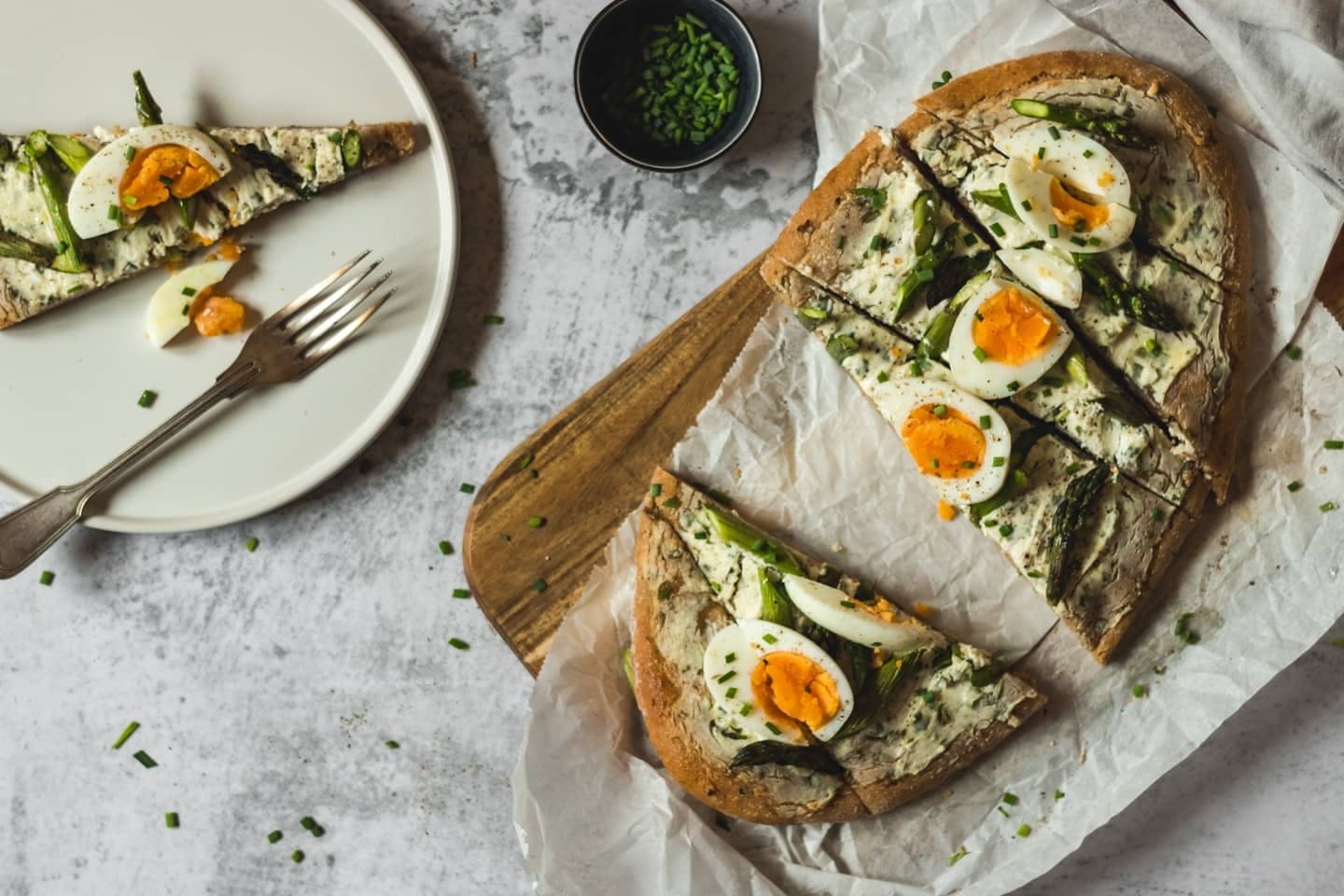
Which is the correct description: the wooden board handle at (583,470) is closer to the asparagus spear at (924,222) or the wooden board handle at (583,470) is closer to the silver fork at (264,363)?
the asparagus spear at (924,222)

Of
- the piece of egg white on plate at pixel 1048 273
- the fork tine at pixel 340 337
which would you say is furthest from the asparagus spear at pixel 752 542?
the fork tine at pixel 340 337

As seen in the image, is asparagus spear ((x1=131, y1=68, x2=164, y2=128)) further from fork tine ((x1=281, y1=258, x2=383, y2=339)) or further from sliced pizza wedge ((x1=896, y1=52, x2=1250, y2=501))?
sliced pizza wedge ((x1=896, y1=52, x2=1250, y2=501))

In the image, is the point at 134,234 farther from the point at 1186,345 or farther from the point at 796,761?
the point at 1186,345

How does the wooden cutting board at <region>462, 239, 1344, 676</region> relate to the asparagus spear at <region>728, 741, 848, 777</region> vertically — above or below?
above

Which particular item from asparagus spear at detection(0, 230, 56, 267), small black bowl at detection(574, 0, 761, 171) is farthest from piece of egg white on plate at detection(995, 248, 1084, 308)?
asparagus spear at detection(0, 230, 56, 267)

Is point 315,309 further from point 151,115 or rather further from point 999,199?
point 999,199

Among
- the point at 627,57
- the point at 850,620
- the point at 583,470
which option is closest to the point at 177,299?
the point at 583,470

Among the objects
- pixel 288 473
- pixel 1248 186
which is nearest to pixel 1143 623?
pixel 1248 186
